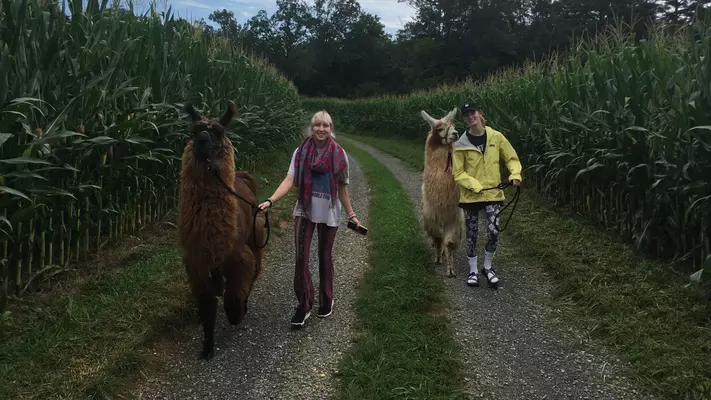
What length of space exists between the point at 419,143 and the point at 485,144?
51.2 feet

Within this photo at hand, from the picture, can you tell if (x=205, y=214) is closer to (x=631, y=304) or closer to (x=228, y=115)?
(x=228, y=115)

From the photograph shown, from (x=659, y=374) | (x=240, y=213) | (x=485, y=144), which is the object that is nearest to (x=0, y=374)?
(x=240, y=213)

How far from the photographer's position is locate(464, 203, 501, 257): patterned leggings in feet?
17.7

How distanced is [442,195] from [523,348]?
2.28 metres

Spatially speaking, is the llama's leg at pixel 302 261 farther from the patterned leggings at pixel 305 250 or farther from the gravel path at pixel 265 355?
the gravel path at pixel 265 355

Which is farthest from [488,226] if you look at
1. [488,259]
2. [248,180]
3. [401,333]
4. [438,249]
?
[248,180]

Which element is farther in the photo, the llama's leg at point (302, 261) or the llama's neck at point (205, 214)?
the llama's leg at point (302, 261)

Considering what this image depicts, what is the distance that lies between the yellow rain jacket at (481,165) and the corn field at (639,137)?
44.9 inches

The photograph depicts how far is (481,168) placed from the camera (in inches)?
A: 213

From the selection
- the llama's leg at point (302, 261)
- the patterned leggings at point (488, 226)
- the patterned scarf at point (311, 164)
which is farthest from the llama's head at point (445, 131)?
the llama's leg at point (302, 261)

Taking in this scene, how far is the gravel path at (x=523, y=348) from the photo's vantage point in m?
3.40

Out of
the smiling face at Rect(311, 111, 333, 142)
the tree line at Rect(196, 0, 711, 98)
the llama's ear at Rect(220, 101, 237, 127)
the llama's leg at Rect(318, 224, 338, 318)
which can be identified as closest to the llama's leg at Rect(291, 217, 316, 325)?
the llama's leg at Rect(318, 224, 338, 318)

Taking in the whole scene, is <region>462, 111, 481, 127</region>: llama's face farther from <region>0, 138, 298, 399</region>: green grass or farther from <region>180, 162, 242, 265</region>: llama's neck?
<region>0, 138, 298, 399</region>: green grass

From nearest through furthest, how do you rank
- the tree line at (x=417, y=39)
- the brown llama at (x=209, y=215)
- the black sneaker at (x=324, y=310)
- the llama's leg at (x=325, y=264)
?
the brown llama at (x=209, y=215) → the llama's leg at (x=325, y=264) → the black sneaker at (x=324, y=310) → the tree line at (x=417, y=39)
